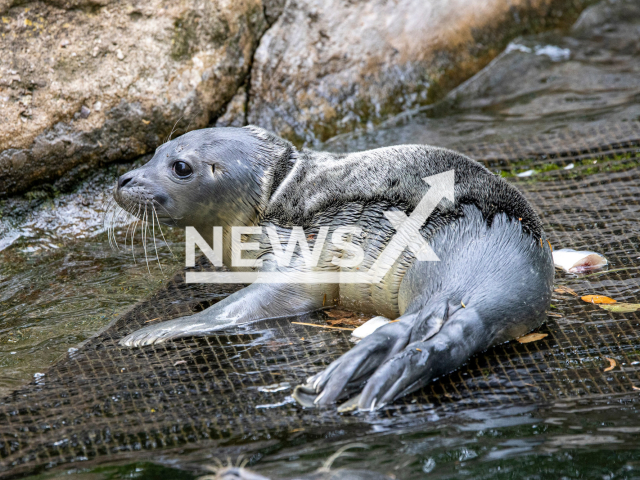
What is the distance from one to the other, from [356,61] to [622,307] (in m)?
4.17

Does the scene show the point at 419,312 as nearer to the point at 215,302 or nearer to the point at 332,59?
the point at 215,302

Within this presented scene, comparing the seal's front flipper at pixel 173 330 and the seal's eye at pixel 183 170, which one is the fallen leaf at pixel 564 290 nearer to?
the seal's front flipper at pixel 173 330

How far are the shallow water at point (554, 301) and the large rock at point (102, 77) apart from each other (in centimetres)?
37

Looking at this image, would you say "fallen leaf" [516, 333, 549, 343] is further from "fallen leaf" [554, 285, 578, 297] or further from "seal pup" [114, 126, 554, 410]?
"fallen leaf" [554, 285, 578, 297]

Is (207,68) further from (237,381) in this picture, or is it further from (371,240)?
(237,381)

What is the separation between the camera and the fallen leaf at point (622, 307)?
12.7 feet

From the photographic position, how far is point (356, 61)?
7.23 m

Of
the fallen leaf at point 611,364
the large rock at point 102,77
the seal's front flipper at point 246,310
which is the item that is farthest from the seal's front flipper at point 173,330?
the large rock at point 102,77

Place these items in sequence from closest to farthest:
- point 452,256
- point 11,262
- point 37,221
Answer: point 452,256 → point 11,262 → point 37,221

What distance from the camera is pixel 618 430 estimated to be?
292 centimetres

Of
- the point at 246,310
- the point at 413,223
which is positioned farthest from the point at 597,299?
the point at 246,310

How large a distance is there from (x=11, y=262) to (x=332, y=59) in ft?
11.9

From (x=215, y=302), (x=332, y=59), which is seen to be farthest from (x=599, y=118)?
(x=215, y=302)

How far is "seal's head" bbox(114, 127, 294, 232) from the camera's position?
4328mm
